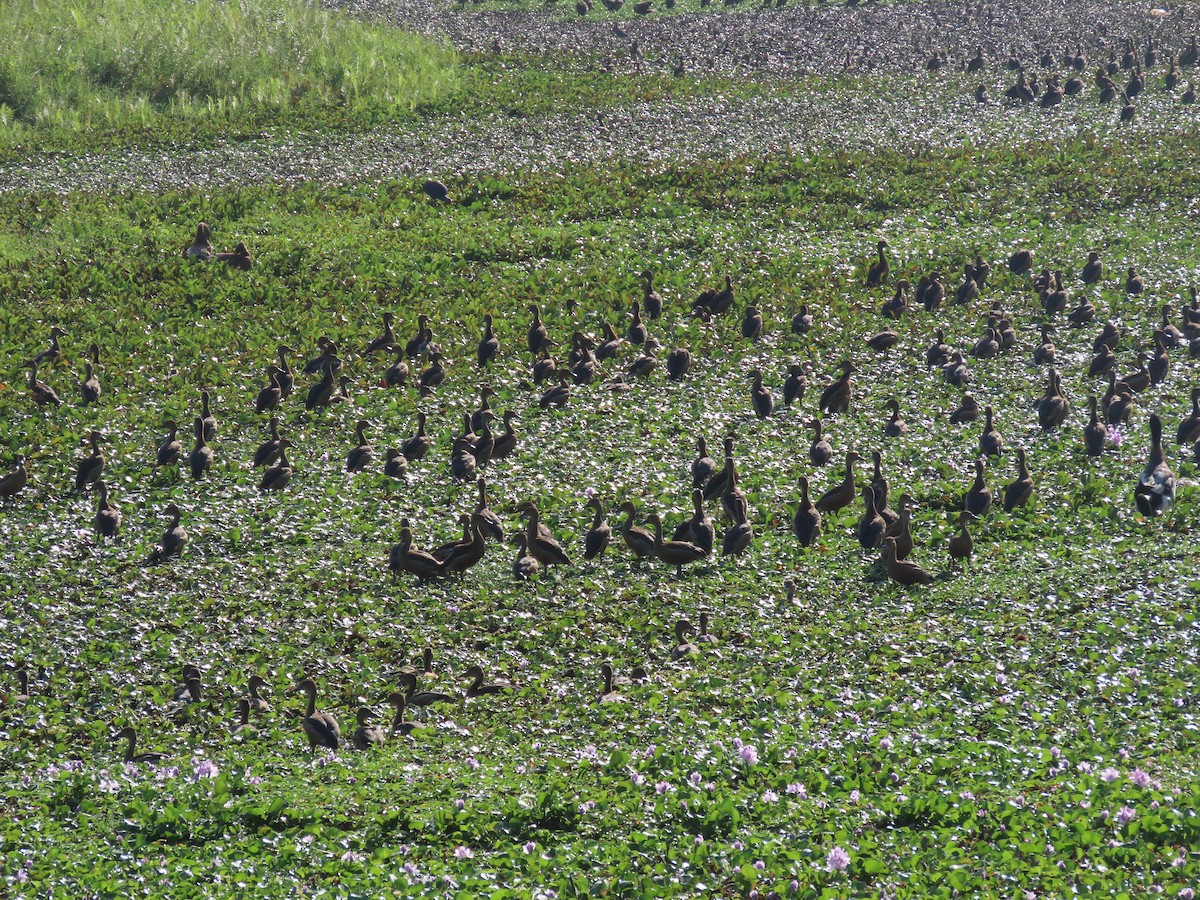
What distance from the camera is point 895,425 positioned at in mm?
26578

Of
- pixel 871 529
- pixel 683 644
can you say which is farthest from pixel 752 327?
pixel 683 644

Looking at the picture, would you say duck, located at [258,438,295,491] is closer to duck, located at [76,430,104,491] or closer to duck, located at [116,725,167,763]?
duck, located at [76,430,104,491]

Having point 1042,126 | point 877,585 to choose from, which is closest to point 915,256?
point 1042,126

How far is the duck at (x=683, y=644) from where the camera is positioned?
18.0 m

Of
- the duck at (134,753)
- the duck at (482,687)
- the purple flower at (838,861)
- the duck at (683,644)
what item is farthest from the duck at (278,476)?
the purple flower at (838,861)

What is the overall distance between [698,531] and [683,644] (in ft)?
10.3

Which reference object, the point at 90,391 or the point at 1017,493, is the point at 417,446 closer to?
the point at 90,391

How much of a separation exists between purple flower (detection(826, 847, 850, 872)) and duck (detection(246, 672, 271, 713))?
7.49 metres

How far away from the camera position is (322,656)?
18578mm

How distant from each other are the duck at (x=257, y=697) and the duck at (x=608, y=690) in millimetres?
3897

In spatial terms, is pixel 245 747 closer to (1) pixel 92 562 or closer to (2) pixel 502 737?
(2) pixel 502 737

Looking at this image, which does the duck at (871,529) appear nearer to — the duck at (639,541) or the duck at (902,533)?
the duck at (902,533)

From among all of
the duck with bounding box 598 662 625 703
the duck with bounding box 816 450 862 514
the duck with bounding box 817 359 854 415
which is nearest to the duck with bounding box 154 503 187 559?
the duck with bounding box 598 662 625 703

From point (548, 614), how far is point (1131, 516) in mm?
9238
